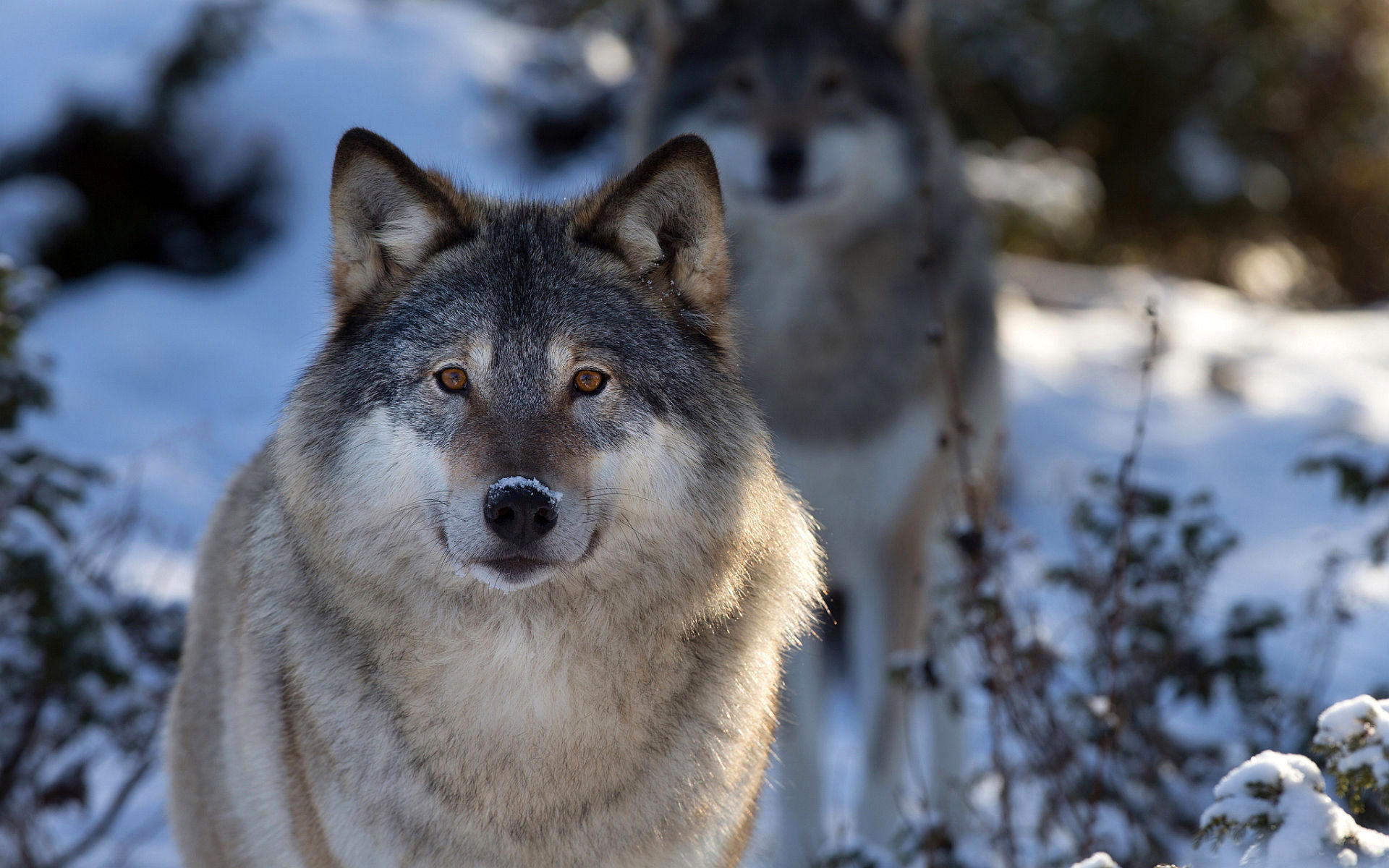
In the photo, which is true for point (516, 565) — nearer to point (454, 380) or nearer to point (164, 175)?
point (454, 380)

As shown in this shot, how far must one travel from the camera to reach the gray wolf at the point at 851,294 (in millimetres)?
5070

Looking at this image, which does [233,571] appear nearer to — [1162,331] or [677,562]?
[677,562]

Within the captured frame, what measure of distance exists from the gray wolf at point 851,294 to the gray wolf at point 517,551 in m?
2.20

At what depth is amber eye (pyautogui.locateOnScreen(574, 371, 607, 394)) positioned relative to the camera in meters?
2.71

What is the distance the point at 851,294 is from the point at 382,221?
8.81 ft

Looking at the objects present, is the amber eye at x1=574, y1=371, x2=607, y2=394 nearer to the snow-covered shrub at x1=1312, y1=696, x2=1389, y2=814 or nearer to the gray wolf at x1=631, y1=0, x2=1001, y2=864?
the snow-covered shrub at x1=1312, y1=696, x2=1389, y2=814

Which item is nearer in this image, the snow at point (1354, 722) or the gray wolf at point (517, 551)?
the snow at point (1354, 722)

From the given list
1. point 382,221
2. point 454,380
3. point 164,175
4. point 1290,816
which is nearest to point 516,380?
point 454,380

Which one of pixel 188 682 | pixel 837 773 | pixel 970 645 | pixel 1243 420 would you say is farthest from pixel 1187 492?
pixel 188 682

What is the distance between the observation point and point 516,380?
2660 millimetres

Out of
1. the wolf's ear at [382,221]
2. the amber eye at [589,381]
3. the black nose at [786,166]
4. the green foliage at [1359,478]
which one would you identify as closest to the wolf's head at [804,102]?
the black nose at [786,166]

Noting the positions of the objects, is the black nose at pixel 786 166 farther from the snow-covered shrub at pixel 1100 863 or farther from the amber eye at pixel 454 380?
the snow-covered shrub at pixel 1100 863

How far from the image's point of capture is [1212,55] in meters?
13.3

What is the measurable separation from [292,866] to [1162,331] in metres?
7.11
